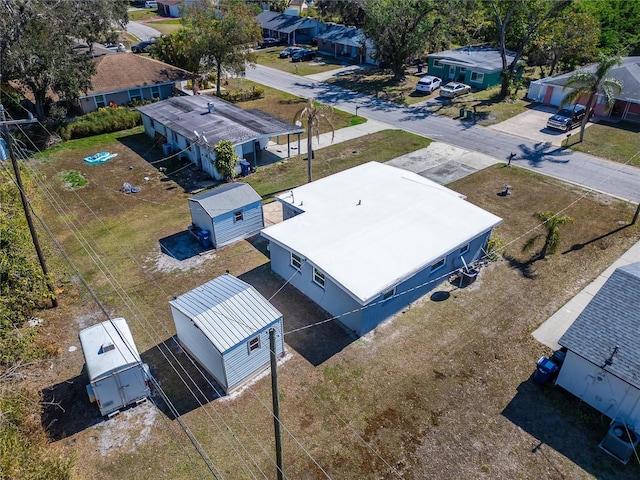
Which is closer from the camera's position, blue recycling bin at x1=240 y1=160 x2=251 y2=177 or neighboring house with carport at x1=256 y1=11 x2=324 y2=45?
blue recycling bin at x1=240 y1=160 x2=251 y2=177

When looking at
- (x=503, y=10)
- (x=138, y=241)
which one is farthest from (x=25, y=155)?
(x=503, y=10)

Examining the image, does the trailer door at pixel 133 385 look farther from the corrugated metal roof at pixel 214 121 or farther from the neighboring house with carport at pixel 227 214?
the corrugated metal roof at pixel 214 121

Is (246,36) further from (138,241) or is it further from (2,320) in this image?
(2,320)

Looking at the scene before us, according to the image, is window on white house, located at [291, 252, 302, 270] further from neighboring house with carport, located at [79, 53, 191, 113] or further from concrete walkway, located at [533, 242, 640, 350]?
neighboring house with carport, located at [79, 53, 191, 113]

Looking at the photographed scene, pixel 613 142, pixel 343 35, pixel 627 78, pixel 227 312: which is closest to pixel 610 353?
pixel 227 312

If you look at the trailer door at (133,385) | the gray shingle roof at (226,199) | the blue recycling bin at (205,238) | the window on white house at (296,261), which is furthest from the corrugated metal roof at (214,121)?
the trailer door at (133,385)

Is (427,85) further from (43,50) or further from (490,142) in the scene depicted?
(43,50)

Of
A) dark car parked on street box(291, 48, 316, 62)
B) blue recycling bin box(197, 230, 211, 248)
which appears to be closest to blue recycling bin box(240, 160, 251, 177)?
blue recycling bin box(197, 230, 211, 248)
